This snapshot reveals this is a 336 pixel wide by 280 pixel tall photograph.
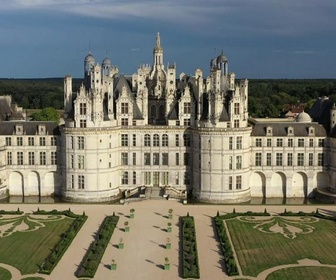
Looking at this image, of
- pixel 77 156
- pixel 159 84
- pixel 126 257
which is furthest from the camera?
pixel 159 84

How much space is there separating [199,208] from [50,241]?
17.8 metres

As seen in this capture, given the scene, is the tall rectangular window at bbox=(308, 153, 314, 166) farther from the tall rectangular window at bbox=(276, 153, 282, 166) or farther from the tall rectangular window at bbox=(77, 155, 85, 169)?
the tall rectangular window at bbox=(77, 155, 85, 169)

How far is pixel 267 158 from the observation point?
63438mm

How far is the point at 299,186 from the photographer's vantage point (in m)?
64.7

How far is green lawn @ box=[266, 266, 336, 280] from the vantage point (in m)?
37.0

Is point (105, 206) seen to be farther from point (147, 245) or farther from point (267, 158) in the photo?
point (267, 158)

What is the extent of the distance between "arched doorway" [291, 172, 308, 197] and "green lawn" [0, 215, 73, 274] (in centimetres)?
2809

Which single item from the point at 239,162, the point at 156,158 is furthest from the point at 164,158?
the point at 239,162

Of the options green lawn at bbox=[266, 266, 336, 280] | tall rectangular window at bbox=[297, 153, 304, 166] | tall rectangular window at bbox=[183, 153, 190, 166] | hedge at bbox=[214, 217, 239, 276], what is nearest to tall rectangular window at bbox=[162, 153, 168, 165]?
tall rectangular window at bbox=[183, 153, 190, 166]

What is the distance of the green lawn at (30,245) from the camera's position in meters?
39.8

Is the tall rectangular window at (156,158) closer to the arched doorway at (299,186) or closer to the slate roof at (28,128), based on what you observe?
the slate roof at (28,128)

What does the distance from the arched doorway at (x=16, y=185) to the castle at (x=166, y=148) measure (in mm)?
122

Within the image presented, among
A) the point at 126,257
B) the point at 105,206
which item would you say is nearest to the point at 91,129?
the point at 105,206

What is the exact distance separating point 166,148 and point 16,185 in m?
18.9
